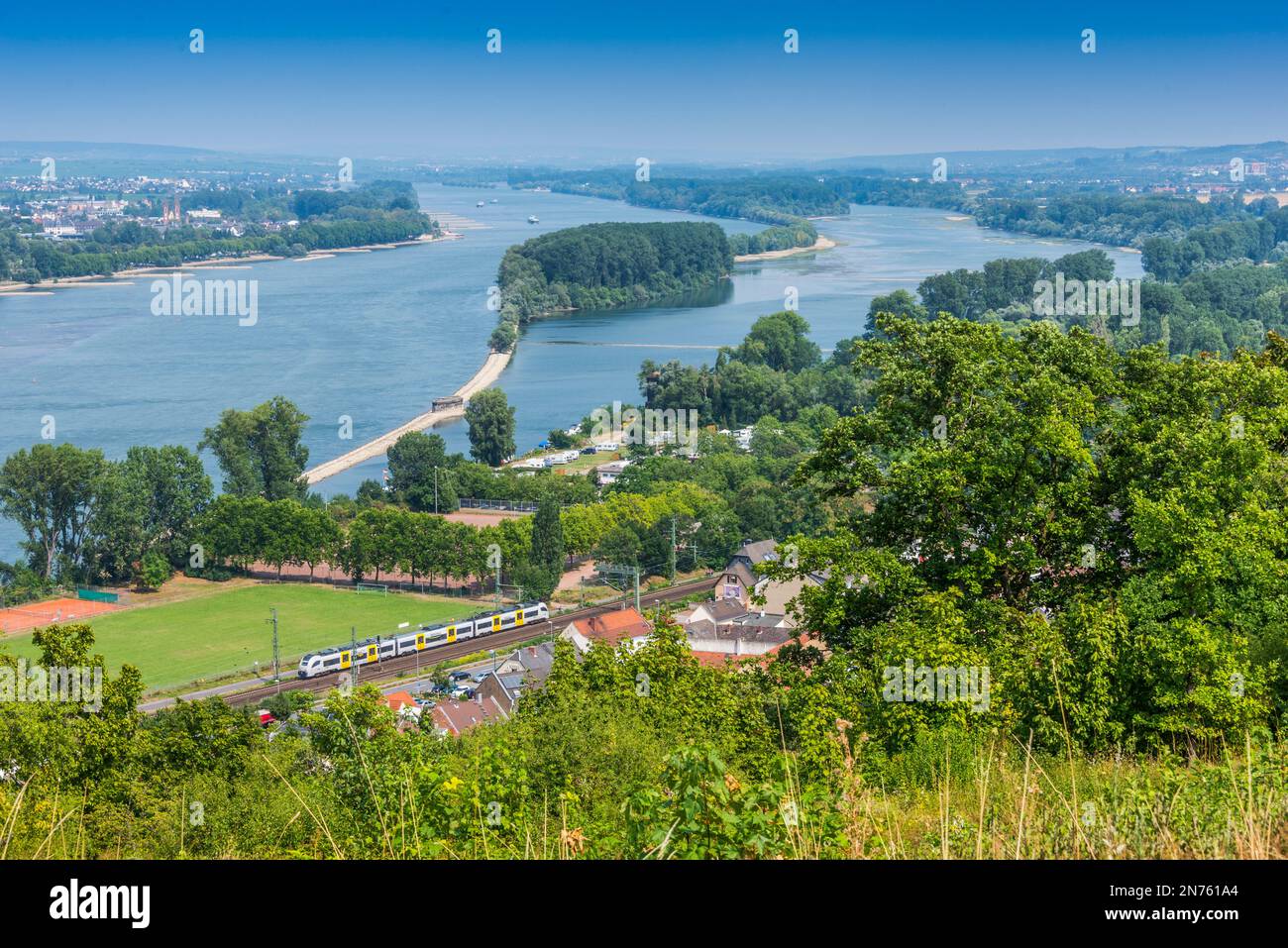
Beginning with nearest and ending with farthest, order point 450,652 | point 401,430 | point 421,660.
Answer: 1. point 421,660
2. point 450,652
3. point 401,430

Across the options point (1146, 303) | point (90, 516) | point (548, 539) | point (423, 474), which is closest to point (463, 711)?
point (548, 539)

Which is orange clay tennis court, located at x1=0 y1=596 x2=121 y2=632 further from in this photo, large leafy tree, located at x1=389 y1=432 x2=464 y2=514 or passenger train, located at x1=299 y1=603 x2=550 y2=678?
large leafy tree, located at x1=389 y1=432 x2=464 y2=514

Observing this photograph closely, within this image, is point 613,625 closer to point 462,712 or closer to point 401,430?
point 462,712

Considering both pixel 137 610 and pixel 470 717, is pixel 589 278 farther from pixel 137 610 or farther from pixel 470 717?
pixel 470 717

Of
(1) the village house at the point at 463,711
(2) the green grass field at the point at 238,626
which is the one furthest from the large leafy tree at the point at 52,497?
(1) the village house at the point at 463,711

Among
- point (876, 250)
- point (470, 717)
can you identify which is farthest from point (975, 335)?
point (876, 250)

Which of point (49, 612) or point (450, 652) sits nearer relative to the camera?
point (450, 652)
